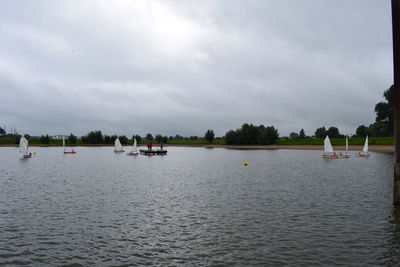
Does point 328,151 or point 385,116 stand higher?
point 385,116

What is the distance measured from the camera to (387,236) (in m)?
15.9

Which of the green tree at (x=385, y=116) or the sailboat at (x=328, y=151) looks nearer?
the sailboat at (x=328, y=151)

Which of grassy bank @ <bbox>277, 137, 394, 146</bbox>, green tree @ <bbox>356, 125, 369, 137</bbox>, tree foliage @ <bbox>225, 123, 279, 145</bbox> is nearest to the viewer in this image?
grassy bank @ <bbox>277, 137, 394, 146</bbox>

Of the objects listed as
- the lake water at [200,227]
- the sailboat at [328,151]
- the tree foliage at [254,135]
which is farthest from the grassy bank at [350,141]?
the lake water at [200,227]

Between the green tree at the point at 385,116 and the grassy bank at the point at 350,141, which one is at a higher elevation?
the green tree at the point at 385,116

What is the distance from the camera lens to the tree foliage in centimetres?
18088

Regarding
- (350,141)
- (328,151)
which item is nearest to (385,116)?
(350,141)

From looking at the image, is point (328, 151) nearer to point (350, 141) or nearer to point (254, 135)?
point (350, 141)

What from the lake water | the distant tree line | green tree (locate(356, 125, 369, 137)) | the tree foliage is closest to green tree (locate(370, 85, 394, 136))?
the distant tree line

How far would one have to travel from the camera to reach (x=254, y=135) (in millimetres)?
185000

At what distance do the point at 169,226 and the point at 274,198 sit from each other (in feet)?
37.9

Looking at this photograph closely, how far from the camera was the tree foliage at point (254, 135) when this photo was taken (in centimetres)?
18088

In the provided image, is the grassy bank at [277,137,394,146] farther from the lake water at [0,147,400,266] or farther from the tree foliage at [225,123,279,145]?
the lake water at [0,147,400,266]

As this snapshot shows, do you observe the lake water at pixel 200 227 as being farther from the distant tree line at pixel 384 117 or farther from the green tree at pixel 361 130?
the green tree at pixel 361 130
